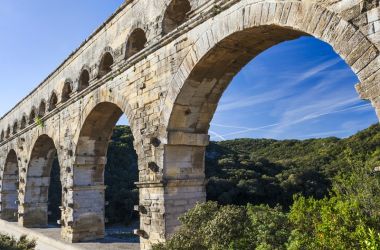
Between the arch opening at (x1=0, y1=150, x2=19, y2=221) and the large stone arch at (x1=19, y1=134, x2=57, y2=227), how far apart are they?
4076 millimetres

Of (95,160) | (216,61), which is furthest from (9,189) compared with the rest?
(216,61)

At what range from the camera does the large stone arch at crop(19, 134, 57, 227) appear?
1666 cm

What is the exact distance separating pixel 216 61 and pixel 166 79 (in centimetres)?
129

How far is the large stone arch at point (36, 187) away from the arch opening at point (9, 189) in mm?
4076

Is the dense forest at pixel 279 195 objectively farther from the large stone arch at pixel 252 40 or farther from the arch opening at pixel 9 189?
the arch opening at pixel 9 189

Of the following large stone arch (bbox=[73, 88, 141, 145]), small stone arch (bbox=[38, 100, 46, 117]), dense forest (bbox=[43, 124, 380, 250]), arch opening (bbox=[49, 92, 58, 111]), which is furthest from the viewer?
small stone arch (bbox=[38, 100, 46, 117])

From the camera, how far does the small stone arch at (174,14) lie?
7523 millimetres

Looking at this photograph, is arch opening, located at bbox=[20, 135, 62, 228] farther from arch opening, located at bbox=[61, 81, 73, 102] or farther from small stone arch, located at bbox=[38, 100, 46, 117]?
arch opening, located at bbox=[61, 81, 73, 102]

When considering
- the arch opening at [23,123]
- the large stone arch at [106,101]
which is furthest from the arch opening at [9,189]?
the large stone arch at [106,101]

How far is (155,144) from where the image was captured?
738cm

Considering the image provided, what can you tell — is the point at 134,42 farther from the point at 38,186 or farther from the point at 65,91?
the point at 38,186

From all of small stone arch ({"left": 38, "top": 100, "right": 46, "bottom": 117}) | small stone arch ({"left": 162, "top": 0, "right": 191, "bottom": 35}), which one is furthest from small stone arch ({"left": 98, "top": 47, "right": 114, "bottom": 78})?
small stone arch ({"left": 38, "top": 100, "right": 46, "bottom": 117})

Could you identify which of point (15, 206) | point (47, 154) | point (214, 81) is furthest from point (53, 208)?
point (214, 81)

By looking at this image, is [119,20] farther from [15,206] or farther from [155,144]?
[15,206]
